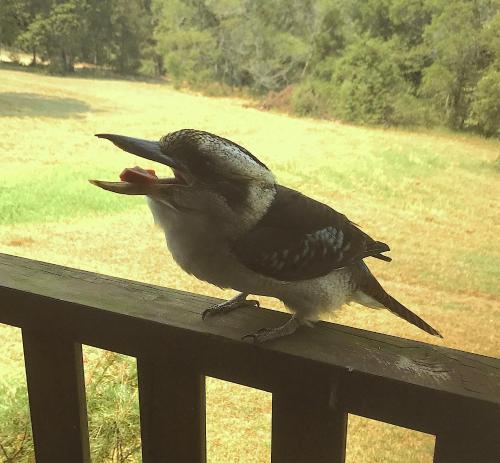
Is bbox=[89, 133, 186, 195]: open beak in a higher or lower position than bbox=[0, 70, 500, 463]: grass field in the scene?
higher

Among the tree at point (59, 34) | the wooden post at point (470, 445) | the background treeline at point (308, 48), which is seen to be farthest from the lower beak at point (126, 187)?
the tree at point (59, 34)

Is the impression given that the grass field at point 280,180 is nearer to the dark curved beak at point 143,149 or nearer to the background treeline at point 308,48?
the background treeline at point 308,48

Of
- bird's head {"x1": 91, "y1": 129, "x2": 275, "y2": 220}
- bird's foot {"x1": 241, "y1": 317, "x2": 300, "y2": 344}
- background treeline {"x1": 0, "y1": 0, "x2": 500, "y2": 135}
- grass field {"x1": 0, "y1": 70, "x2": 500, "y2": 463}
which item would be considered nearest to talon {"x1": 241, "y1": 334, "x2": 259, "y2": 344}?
bird's foot {"x1": 241, "y1": 317, "x2": 300, "y2": 344}

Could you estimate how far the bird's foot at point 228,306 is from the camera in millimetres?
501

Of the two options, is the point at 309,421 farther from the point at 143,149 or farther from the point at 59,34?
the point at 59,34

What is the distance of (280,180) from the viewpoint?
1.31 meters

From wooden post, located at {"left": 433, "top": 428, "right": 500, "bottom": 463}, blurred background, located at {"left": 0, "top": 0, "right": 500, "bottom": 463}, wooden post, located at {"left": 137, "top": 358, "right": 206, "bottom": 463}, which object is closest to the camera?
wooden post, located at {"left": 433, "top": 428, "right": 500, "bottom": 463}

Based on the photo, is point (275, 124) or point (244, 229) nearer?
point (244, 229)

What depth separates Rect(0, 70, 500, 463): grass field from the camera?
1006 mm

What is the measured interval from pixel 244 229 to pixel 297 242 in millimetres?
61

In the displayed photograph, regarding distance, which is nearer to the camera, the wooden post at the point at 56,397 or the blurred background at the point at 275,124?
the wooden post at the point at 56,397

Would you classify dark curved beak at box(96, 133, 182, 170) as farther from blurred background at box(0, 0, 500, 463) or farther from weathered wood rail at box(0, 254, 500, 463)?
blurred background at box(0, 0, 500, 463)

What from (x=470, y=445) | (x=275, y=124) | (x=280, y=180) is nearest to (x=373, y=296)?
(x=470, y=445)

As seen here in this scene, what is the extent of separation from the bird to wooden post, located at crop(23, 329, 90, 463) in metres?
0.14
